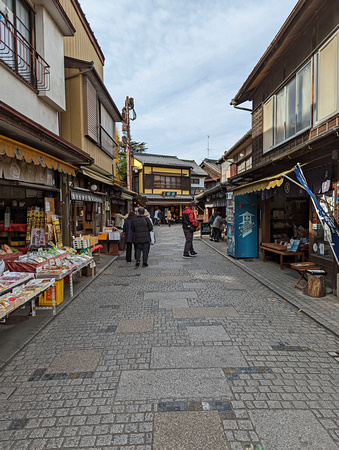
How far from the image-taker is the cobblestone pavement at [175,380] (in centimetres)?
232

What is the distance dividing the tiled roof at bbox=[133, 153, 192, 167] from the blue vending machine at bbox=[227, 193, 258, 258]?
2648 cm

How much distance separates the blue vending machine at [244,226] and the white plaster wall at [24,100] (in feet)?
23.4

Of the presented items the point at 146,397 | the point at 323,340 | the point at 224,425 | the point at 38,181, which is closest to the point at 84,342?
the point at 146,397

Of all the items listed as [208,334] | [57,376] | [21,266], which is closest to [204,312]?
[208,334]

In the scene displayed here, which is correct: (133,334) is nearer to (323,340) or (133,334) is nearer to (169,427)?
(169,427)

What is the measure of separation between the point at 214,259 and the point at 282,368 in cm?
787

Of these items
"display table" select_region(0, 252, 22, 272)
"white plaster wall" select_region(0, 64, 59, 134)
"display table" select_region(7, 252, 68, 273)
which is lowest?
"display table" select_region(7, 252, 68, 273)

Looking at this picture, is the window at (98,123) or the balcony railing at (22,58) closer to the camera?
the balcony railing at (22,58)

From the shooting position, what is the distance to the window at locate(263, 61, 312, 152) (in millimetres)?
7637

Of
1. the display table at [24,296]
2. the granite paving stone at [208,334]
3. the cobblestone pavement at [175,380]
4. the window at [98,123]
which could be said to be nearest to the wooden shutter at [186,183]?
the window at [98,123]

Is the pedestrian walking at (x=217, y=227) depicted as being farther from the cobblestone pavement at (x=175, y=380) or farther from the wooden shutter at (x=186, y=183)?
the wooden shutter at (x=186, y=183)

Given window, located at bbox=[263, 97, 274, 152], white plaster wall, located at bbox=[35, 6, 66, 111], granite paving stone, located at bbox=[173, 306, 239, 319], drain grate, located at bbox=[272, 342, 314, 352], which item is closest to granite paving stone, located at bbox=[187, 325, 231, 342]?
granite paving stone, located at bbox=[173, 306, 239, 319]

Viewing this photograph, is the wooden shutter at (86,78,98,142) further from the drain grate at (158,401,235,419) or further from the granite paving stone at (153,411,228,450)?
the granite paving stone at (153,411,228,450)

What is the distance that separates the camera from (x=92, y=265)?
8094 millimetres
